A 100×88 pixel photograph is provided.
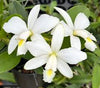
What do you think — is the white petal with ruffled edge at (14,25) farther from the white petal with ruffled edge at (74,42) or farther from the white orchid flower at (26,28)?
the white petal with ruffled edge at (74,42)

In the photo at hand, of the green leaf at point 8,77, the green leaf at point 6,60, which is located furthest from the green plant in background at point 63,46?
the green leaf at point 8,77

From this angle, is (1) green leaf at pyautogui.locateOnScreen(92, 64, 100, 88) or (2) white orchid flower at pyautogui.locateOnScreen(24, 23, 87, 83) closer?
(2) white orchid flower at pyautogui.locateOnScreen(24, 23, 87, 83)

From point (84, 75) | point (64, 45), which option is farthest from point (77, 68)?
point (64, 45)

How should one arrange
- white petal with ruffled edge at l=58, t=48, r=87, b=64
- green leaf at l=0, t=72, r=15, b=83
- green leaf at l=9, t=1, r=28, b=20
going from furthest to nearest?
green leaf at l=0, t=72, r=15, b=83 → green leaf at l=9, t=1, r=28, b=20 → white petal with ruffled edge at l=58, t=48, r=87, b=64

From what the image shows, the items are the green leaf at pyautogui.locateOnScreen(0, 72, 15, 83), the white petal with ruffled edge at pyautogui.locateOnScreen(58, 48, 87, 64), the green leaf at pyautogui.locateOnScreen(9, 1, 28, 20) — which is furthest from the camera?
the green leaf at pyautogui.locateOnScreen(0, 72, 15, 83)

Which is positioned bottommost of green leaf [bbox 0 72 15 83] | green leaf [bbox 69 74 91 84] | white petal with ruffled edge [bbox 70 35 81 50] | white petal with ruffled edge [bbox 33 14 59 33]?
green leaf [bbox 0 72 15 83]

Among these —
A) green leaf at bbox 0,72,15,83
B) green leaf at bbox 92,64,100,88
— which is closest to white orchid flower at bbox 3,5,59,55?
green leaf at bbox 92,64,100,88

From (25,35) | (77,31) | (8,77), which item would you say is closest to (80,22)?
(77,31)

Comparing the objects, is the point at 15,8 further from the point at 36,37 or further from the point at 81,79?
the point at 81,79

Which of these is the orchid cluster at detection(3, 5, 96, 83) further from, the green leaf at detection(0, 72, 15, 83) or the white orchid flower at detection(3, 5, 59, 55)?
the green leaf at detection(0, 72, 15, 83)
